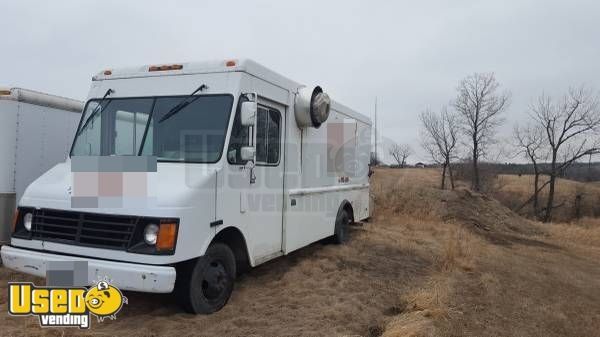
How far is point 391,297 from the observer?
5.87 m

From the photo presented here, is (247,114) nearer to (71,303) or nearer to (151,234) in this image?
(151,234)

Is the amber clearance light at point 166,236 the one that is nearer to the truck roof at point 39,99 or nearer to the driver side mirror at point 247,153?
the driver side mirror at point 247,153

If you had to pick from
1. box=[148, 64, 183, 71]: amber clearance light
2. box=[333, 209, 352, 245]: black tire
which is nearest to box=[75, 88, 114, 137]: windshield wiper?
box=[148, 64, 183, 71]: amber clearance light

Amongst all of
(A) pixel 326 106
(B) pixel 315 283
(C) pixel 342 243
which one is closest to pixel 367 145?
(C) pixel 342 243

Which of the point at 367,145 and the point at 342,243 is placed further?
the point at 367,145

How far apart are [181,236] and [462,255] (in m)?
6.13

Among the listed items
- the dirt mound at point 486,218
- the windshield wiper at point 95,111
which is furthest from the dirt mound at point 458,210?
the windshield wiper at point 95,111

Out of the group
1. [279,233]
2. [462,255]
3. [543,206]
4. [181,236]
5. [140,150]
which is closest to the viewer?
[181,236]

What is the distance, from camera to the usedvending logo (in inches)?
167

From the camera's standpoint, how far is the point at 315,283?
6.11m

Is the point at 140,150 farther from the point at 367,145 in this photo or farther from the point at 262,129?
the point at 367,145

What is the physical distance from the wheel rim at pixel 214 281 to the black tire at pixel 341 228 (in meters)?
3.82

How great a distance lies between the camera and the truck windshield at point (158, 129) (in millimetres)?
4996

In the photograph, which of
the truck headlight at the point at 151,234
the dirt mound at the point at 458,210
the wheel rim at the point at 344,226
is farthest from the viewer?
the dirt mound at the point at 458,210
